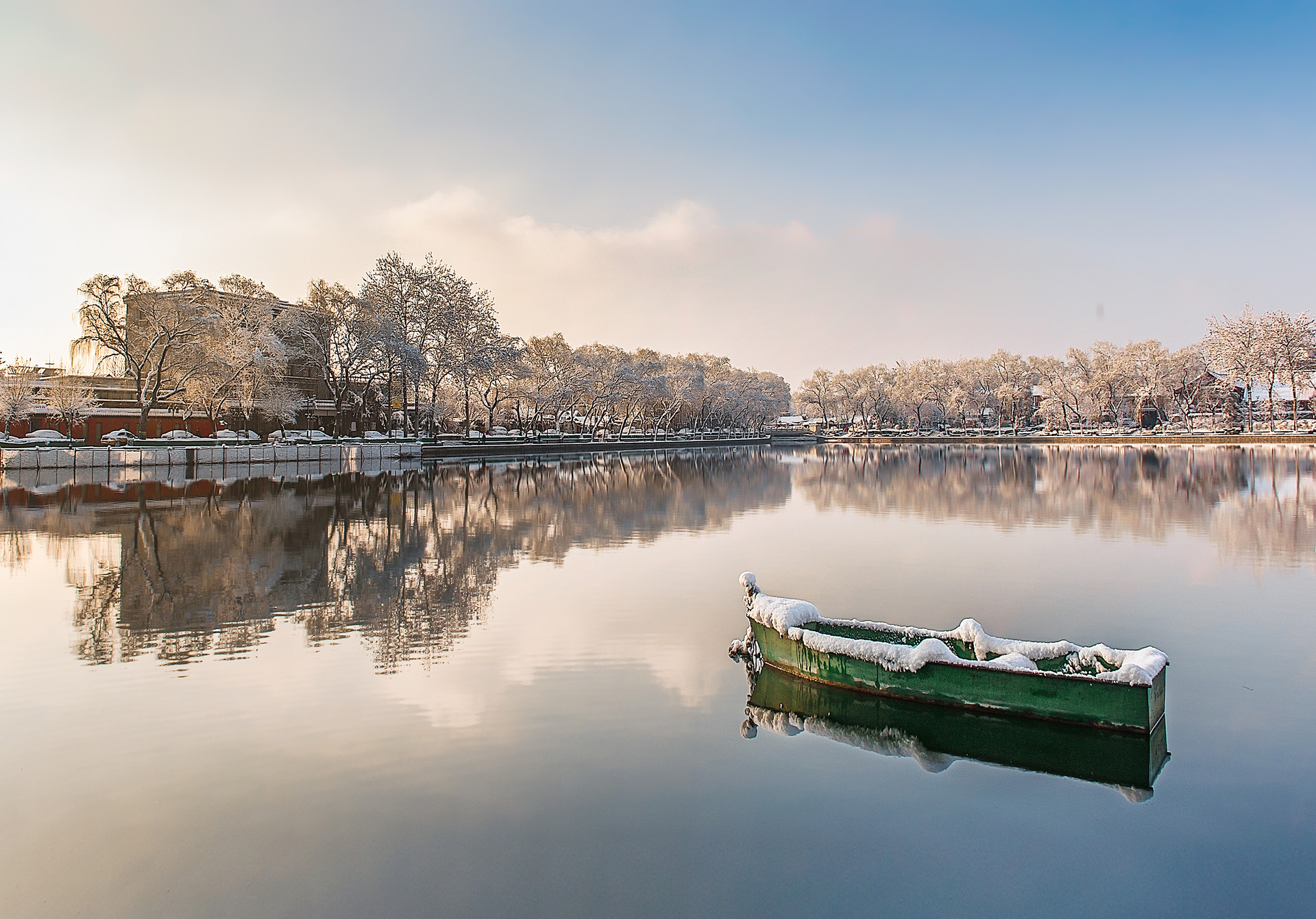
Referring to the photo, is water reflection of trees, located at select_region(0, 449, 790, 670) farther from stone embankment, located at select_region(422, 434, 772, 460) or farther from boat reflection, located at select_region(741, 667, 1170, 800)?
stone embankment, located at select_region(422, 434, 772, 460)

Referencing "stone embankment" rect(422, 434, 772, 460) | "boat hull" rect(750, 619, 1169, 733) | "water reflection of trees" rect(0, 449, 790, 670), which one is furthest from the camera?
"stone embankment" rect(422, 434, 772, 460)

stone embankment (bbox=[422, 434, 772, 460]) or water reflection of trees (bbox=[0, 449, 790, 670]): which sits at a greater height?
stone embankment (bbox=[422, 434, 772, 460])

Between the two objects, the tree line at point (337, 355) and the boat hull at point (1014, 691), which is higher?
the tree line at point (337, 355)

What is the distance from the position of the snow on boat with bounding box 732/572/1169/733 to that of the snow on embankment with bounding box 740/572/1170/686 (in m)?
0.01

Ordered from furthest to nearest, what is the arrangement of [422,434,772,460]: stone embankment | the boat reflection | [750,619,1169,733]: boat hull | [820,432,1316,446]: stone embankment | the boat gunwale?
[820,432,1316,446]: stone embankment, [422,434,772,460]: stone embankment, the boat gunwale, [750,619,1169,733]: boat hull, the boat reflection

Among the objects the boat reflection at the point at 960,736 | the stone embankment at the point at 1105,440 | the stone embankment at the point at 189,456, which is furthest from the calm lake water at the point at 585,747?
the stone embankment at the point at 1105,440

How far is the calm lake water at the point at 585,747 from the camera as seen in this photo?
18.1 ft

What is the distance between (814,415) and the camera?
167500 mm

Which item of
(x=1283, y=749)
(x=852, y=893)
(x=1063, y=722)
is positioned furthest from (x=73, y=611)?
(x=1283, y=749)

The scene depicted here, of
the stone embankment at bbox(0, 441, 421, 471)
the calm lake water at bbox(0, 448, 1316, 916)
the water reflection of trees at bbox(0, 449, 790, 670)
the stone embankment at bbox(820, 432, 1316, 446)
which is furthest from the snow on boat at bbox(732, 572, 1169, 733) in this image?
the stone embankment at bbox(820, 432, 1316, 446)

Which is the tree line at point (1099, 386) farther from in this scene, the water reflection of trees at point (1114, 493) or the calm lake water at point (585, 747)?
the calm lake water at point (585, 747)

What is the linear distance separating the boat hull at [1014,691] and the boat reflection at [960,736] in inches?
5.4

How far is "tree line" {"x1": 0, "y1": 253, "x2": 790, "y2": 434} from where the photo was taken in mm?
46531

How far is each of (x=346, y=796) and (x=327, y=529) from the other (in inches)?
673
